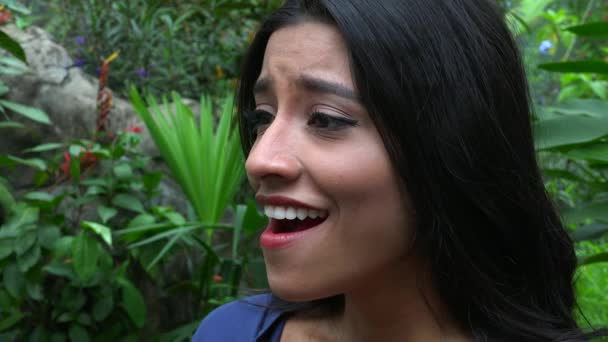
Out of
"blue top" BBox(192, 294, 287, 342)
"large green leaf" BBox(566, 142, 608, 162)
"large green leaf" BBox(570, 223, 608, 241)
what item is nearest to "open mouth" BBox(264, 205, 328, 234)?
"blue top" BBox(192, 294, 287, 342)

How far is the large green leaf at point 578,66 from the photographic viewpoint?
2197 mm

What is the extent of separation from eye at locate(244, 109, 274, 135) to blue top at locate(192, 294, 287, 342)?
0.43 metres

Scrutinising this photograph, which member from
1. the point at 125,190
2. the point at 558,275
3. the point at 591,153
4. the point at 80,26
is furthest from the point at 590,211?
the point at 80,26

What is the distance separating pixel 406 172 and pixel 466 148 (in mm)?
122

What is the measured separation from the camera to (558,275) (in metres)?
1.50

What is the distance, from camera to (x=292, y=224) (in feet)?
4.37

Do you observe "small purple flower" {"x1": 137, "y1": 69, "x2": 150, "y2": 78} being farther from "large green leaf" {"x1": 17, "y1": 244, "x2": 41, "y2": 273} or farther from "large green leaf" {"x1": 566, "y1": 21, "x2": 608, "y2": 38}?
"large green leaf" {"x1": 566, "y1": 21, "x2": 608, "y2": 38}

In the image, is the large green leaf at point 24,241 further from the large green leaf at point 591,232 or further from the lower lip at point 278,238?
the large green leaf at point 591,232

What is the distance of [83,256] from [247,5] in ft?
7.51

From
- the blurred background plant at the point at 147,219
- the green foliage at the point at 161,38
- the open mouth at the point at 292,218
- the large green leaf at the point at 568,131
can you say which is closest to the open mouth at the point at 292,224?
the open mouth at the point at 292,218

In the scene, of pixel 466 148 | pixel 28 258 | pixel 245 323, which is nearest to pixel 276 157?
pixel 466 148

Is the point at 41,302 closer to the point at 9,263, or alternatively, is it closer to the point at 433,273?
the point at 9,263

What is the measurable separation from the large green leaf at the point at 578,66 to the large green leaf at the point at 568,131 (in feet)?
0.51

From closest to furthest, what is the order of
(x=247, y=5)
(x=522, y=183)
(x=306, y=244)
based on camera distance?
(x=306, y=244)
(x=522, y=183)
(x=247, y=5)
